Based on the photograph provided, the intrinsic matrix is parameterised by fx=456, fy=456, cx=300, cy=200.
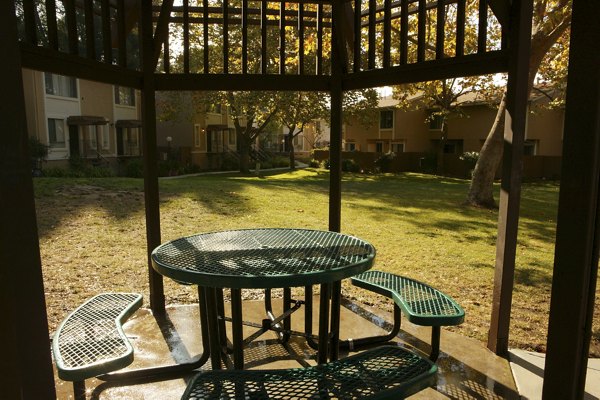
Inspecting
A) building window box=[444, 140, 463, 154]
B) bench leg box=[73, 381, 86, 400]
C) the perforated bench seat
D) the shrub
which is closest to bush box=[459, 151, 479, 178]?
the shrub

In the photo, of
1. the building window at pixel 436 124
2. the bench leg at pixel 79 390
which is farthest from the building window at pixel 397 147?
the bench leg at pixel 79 390

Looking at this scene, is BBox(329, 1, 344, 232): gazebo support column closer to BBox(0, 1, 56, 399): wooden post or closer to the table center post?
the table center post

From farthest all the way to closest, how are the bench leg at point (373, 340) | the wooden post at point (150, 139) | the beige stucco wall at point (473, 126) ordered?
the beige stucco wall at point (473, 126) → the wooden post at point (150, 139) → the bench leg at point (373, 340)

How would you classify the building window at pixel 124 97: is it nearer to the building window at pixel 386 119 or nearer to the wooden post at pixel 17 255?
the building window at pixel 386 119

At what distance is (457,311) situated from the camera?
3301 millimetres

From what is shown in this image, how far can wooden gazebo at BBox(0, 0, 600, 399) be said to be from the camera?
5.23ft

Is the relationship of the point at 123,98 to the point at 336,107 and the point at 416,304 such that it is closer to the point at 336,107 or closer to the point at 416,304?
the point at 336,107

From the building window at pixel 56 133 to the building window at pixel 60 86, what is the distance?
1.51 metres

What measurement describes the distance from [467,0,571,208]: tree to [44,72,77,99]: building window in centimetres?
2212

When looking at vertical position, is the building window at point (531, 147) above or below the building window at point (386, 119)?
below

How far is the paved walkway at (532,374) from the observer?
3277 millimetres

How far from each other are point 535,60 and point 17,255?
505 inches

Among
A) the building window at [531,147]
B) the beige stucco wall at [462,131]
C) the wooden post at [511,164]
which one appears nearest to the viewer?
the wooden post at [511,164]

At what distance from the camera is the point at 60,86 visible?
25562 mm
